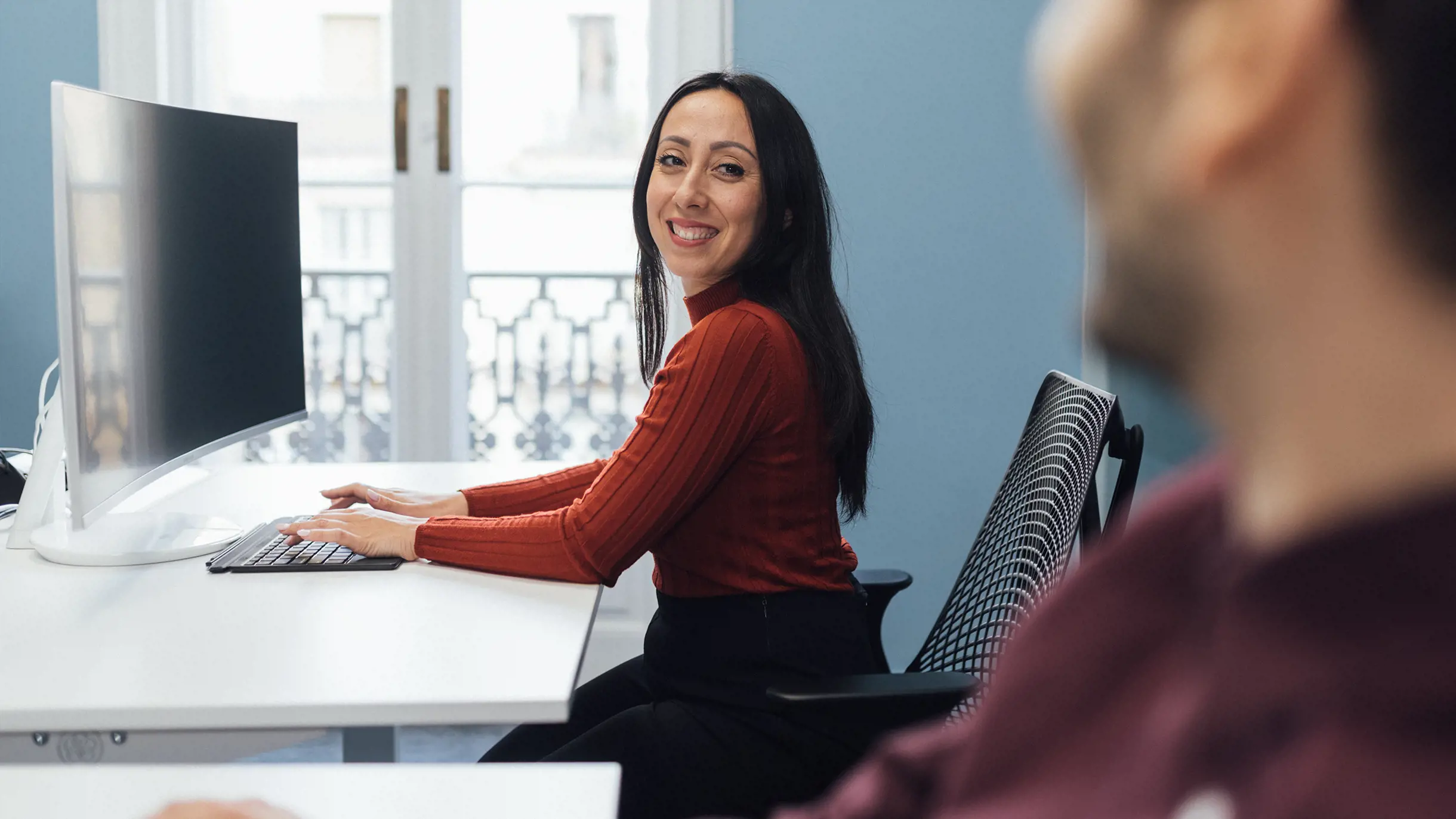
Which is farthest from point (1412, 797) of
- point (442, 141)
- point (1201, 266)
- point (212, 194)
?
point (442, 141)

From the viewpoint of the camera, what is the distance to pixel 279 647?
1061 mm

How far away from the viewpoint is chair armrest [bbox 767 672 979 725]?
112 centimetres

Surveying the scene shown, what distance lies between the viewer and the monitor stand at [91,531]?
1.36 m

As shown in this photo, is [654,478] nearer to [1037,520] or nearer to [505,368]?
[1037,520]

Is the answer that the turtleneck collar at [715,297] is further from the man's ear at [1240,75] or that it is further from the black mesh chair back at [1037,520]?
the man's ear at [1240,75]

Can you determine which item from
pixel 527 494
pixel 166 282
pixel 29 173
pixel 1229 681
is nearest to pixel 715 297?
pixel 527 494

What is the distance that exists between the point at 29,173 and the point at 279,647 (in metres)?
2.17

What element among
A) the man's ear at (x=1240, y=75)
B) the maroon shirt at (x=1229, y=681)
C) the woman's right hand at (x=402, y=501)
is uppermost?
the man's ear at (x=1240, y=75)

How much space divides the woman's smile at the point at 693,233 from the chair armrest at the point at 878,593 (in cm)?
49

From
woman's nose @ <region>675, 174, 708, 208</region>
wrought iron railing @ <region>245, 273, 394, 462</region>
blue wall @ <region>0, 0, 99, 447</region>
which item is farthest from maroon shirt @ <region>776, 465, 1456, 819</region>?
blue wall @ <region>0, 0, 99, 447</region>

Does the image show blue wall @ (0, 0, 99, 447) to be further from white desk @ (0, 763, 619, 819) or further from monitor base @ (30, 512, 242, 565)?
white desk @ (0, 763, 619, 819)

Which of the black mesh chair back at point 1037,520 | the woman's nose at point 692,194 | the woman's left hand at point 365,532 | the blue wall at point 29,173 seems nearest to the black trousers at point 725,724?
the black mesh chair back at point 1037,520

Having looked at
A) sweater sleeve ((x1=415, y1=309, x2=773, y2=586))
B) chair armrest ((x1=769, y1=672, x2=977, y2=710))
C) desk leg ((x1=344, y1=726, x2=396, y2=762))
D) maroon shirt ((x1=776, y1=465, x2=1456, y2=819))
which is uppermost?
maroon shirt ((x1=776, y1=465, x2=1456, y2=819))

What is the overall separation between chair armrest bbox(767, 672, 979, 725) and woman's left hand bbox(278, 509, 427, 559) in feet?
1.60
